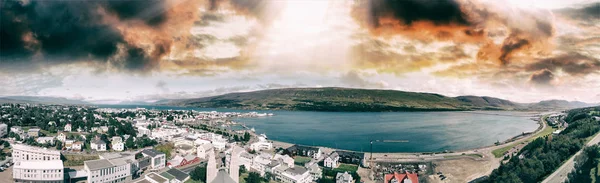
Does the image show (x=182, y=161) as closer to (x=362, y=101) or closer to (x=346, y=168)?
(x=346, y=168)

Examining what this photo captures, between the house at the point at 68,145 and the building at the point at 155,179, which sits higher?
the house at the point at 68,145

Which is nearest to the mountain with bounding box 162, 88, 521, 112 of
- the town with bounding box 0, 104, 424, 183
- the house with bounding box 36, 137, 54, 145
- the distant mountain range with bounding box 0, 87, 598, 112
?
the distant mountain range with bounding box 0, 87, 598, 112

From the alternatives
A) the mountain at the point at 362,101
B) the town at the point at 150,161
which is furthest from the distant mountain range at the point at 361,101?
the town at the point at 150,161

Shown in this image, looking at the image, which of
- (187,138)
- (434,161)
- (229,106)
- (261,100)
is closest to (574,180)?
(434,161)

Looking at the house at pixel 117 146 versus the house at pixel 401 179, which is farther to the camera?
the house at pixel 117 146

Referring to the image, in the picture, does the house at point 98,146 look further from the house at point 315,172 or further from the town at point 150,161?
the house at point 315,172

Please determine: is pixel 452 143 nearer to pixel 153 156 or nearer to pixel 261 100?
pixel 153 156

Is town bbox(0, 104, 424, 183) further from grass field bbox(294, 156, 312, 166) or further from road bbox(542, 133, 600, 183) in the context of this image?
road bbox(542, 133, 600, 183)

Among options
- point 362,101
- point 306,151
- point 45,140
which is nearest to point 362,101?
point 362,101
